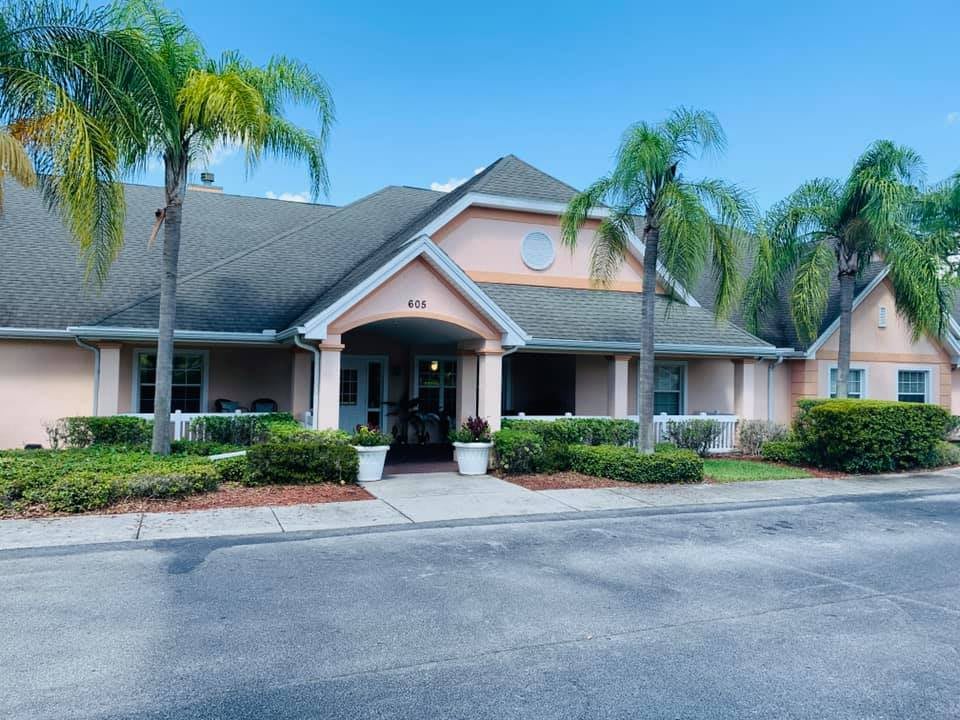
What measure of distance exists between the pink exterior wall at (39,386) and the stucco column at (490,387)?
864 centimetres

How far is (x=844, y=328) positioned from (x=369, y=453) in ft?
41.9

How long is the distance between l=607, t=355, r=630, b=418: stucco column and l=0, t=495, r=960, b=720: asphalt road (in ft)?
26.3

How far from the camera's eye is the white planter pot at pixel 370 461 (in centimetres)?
1281

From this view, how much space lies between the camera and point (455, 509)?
1068 cm

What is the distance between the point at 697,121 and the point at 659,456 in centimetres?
664

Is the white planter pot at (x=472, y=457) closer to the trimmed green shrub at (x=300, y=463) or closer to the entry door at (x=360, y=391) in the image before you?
the trimmed green shrub at (x=300, y=463)

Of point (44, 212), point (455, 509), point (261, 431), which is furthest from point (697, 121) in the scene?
point (44, 212)

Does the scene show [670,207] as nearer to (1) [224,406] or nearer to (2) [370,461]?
(2) [370,461]

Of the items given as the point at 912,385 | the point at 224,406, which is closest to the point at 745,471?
the point at 912,385

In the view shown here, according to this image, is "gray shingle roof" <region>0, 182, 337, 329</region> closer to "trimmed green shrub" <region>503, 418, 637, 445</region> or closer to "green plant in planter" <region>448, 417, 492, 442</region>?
"green plant in planter" <region>448, 417, 492, 442</region>

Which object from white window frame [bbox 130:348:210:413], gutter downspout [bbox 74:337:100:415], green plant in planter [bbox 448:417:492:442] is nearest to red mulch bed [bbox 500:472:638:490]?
green plant in planter [bbox 448:417:492:442]

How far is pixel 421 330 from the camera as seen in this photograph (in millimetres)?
15969

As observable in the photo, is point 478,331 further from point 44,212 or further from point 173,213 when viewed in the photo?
point 44,212

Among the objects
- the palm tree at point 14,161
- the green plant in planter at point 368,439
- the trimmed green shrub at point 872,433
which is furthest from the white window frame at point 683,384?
the palm tree at point 14,161
